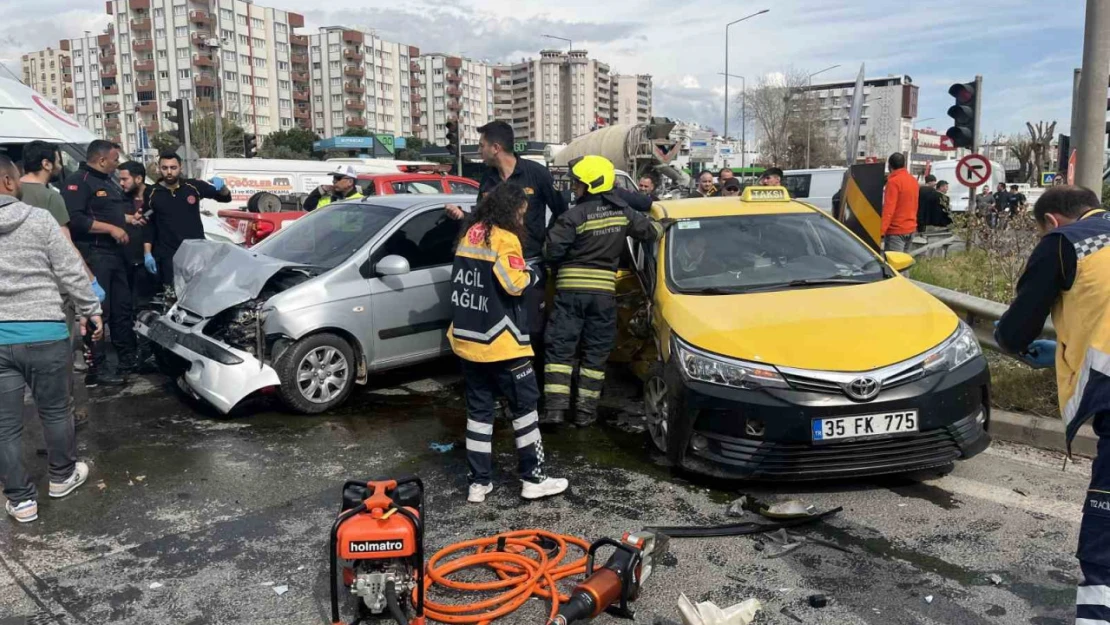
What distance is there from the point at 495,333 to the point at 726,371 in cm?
123

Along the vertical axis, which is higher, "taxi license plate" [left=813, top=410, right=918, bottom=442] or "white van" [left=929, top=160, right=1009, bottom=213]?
"white van" [left=929, top=160, right=1009, bottom=213]

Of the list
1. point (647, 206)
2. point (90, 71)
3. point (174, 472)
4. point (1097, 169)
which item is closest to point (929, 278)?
point (1097, 169)

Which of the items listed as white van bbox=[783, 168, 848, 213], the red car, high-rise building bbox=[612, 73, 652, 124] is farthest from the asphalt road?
high-rise building bbox=[612, 73, 652, 124]

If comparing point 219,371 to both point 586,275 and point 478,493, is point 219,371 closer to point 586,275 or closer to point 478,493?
point 478,493

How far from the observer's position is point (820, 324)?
460 centimetres

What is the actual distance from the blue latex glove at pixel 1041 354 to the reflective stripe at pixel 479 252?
2.46 metres

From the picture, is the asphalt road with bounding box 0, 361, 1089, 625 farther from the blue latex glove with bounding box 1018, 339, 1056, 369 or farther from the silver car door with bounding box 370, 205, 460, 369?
the blue latex glove with bounding box 1018, 339, 1056, 369

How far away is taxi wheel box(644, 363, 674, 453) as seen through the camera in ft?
16.2

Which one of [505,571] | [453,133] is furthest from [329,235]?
[453,133]

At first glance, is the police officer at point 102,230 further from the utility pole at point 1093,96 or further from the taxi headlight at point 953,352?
the utility pole at point 1093,96

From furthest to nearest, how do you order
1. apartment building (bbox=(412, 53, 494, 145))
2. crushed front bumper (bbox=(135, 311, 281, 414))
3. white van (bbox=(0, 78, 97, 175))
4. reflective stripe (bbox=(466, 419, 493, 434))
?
apartment building (bbox=(412, 53, 494, 145)), white van (bbox=(0, 78, 97, 175)), crushed front bumper (bbox=(135, 311, 281, 414)), reflective stripe (bbox=(466, 419, 493, 434))

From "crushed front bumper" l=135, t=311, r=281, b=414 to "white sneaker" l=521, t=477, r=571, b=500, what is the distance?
2.30m

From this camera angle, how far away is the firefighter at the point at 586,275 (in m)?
5.67

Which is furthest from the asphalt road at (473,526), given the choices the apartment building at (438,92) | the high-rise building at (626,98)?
the high-rise building at (626,98)
